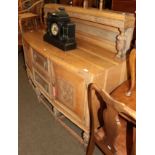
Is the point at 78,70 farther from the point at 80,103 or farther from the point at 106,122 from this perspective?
the point at 106,122

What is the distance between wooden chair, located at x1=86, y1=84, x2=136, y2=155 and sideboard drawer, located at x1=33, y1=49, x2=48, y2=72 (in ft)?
2.12

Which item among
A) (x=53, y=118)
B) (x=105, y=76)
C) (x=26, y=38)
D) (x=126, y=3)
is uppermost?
(x=126, y=3)

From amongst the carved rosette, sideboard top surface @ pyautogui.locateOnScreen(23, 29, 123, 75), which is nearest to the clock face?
sideboard top surface @ pyautogui.locateOnScreen(23, 29, 123, 75)

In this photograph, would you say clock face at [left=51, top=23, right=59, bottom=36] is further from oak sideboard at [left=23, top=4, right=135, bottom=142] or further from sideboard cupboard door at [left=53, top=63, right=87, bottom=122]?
sideboard cupboard door at [left=53, top=63, right=87, bottom=122]

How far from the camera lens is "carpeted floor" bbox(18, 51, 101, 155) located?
183 centimetres

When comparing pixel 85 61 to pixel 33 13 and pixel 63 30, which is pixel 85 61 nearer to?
pixel 63 30

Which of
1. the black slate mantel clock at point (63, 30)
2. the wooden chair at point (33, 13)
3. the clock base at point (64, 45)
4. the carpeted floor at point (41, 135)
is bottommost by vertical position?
the carpeted floor at point (41, 135)

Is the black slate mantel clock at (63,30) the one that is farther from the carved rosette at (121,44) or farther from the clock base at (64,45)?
the carved rosette at (121,44)

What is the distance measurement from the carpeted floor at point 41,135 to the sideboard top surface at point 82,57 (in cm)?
75

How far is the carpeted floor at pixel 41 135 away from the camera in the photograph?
1.83 m

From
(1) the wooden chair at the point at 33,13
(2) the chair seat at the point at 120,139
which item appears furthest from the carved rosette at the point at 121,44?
(1) the wooden chair at the point at 33,13
